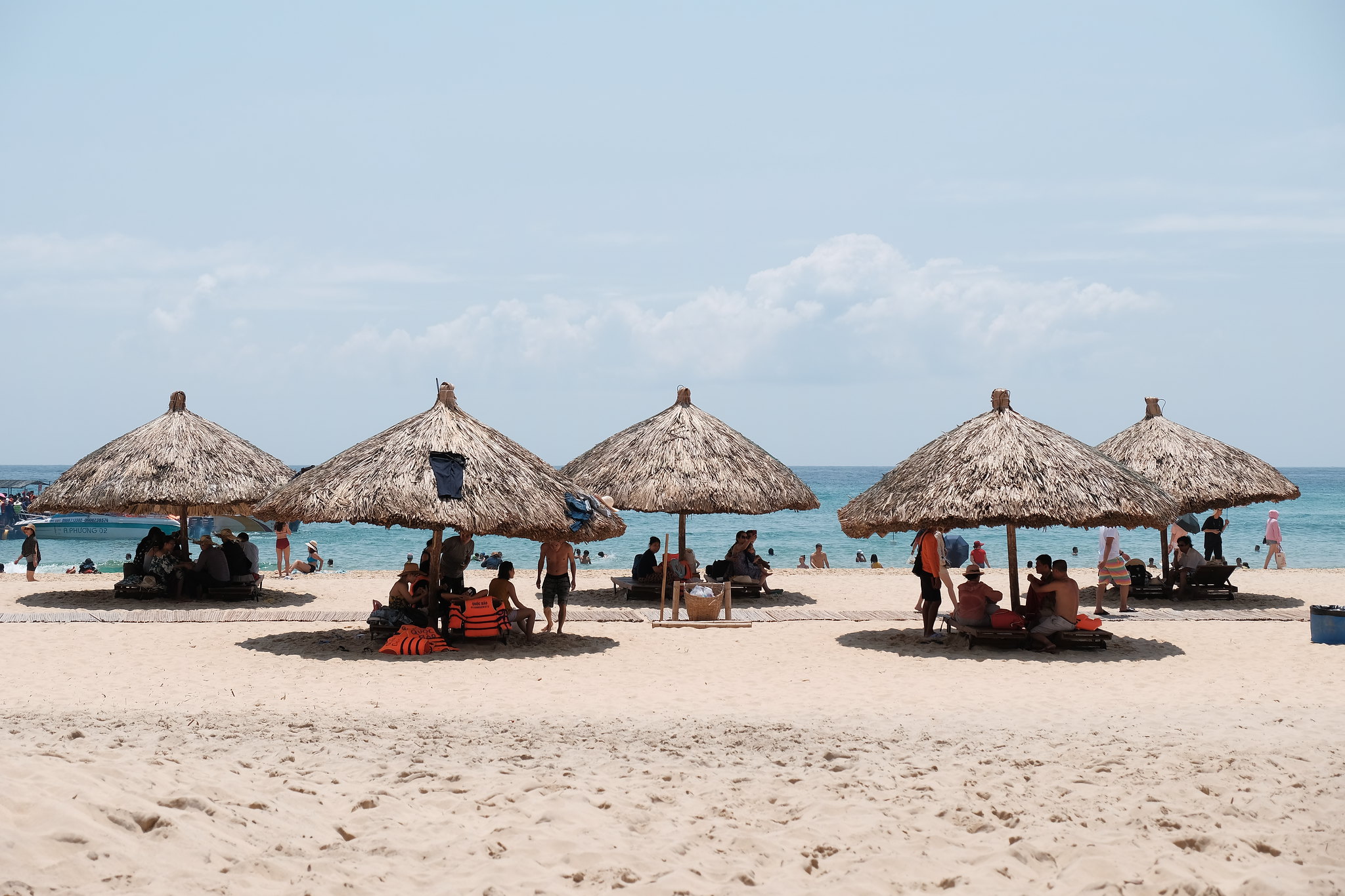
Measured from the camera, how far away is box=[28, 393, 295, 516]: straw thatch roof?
16703mm

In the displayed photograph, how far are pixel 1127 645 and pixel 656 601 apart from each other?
7.01 meters

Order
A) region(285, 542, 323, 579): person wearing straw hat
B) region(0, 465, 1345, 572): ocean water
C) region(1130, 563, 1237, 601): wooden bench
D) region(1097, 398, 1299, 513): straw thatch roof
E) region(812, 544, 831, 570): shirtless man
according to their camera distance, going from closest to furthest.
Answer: region(1130, 563, 1237, 601): wooden bench, region(1097, 398, 1299, 513): straw thatch roof, region(285, 542, 323, 579): person wearing straw hat, region(812, 544, 831, 570): shirtless man, region(0, 465, 1345, 572): ocean water

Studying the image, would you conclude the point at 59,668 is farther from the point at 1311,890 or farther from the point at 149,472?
the point at 1311,890

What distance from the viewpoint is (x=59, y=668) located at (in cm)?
1097

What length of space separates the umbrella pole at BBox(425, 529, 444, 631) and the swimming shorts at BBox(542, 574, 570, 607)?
1314 millimetres

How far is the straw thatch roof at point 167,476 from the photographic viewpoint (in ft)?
54.8

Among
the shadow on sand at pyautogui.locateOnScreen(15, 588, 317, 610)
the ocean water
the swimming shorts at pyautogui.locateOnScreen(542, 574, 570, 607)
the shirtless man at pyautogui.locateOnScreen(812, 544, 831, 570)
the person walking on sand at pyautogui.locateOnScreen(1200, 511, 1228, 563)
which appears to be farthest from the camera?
the ocean water

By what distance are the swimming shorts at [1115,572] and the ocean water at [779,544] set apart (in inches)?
528

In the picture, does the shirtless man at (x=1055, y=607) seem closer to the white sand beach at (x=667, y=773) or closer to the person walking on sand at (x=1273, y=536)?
the white sand beach at (x=667, y=773)

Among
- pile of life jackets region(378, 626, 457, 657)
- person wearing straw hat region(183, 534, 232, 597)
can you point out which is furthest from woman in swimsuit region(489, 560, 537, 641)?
person wearing straw hat region(183, 534, 232, 597)

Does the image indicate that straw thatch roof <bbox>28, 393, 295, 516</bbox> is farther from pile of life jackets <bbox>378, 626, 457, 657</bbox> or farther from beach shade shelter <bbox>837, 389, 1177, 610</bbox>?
beach shade shelter <bbox>837, 389, 1177, 610</bbox>

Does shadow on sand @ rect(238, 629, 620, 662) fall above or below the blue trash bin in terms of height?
below

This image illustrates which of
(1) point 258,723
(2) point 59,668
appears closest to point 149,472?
(2) point 59,668

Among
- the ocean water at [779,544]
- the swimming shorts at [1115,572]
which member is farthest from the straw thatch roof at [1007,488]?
the ocean water at [779,544]
